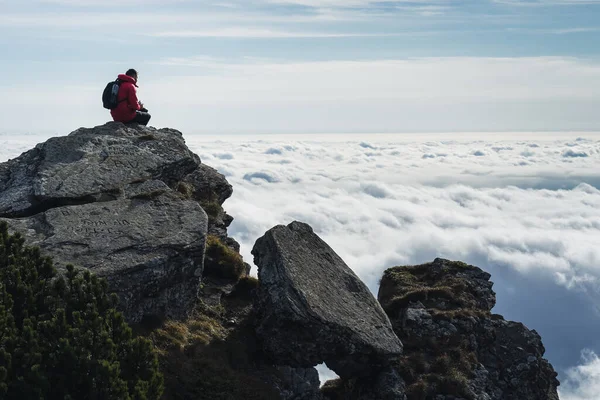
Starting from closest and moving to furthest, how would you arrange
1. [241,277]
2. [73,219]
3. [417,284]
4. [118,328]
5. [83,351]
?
1. [83,351]
2. [118,328]
3. [73,219]
4. [241,277]
5. [417,284]

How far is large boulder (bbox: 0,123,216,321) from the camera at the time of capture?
20094 mm

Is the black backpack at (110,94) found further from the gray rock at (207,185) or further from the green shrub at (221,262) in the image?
the green shrub at (221,262)

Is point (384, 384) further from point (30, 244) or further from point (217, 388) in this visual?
point (30, 244)

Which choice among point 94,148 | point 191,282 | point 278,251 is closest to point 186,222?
point 191,282

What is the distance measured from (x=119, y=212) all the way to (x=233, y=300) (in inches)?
253

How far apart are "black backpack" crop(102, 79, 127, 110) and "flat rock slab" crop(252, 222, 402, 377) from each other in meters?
12.5

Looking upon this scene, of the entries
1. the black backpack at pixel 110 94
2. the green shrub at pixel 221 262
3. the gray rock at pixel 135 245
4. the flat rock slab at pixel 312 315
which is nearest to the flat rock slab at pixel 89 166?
the black backpack at pixel 110 94

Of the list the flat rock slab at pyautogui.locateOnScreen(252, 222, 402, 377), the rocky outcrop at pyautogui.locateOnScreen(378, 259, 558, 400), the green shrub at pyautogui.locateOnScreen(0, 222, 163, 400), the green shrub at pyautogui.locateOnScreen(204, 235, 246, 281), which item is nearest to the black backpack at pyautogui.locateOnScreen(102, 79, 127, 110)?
the green shrub at pyautogui.locateOnScreen(204, 235, 246, 281)

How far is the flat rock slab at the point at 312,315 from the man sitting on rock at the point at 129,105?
12127 millimetres

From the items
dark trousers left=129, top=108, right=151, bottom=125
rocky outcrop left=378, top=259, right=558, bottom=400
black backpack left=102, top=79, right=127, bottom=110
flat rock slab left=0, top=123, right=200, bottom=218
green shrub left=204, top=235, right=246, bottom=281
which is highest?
black backpack left=102, top=79, right=127, bottom=110

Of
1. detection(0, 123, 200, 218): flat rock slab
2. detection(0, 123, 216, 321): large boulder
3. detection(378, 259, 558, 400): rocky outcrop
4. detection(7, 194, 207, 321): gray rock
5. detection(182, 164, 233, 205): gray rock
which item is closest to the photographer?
detection(7, 194, 207, 321): gray rock

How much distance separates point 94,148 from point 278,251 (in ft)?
36.9

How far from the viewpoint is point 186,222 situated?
22.9 meters

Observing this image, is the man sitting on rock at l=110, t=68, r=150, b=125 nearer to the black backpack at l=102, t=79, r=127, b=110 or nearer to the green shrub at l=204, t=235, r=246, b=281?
the black backpack at l=102, t=79, r=127, b=110
